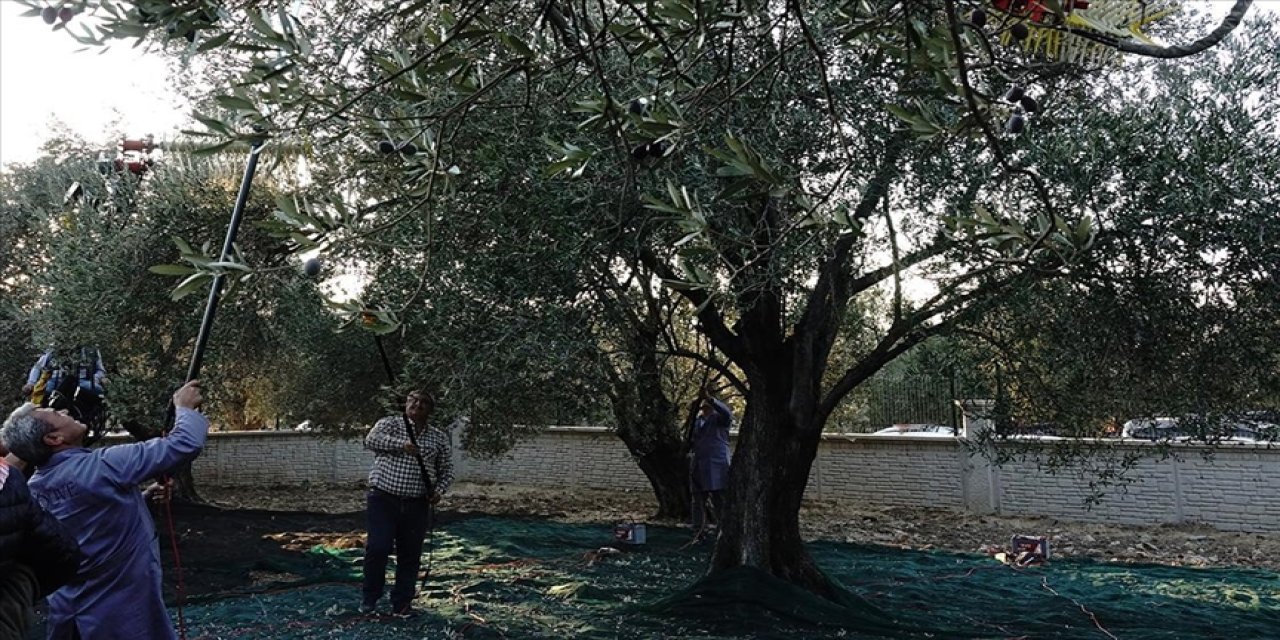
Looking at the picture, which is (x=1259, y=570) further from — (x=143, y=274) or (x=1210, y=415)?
(x=143, y=274)

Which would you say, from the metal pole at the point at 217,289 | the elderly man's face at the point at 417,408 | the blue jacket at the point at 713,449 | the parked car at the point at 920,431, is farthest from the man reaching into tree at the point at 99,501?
the parked car at the point at 920,431

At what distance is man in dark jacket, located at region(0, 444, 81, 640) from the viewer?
8.63 ft

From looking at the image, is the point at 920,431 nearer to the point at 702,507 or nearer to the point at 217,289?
the point at 702,507

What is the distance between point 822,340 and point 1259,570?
16.2ft

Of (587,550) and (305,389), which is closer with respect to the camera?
(587,550)

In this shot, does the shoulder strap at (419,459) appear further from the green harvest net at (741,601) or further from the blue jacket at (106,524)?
the blue jacket at (106,524)

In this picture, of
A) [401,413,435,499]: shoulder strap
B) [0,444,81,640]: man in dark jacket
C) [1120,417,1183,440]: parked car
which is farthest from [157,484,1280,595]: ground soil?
[0,444,81,640]: man in dark jacket

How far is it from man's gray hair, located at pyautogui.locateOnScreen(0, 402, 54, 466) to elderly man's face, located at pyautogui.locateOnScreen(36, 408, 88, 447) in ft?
0.04

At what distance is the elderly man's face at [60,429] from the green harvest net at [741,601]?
2.52 meters

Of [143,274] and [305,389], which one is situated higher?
[143,274]

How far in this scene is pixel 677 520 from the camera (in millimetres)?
11453

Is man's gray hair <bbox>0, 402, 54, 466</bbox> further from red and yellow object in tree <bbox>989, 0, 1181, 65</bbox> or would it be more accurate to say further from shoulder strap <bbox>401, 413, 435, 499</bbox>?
red and yellow object in tree <bbox>989, 0, 1181, 65</bbox>

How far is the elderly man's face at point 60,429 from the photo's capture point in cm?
323

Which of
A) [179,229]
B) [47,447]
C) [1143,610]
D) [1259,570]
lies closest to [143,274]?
[179,229]
